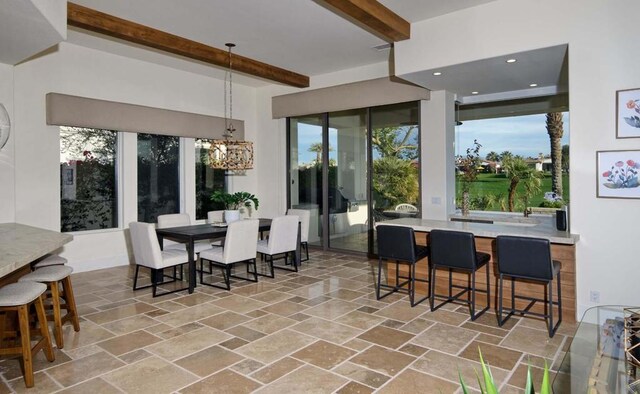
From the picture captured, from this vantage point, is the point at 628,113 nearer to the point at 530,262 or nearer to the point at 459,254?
the point at 530,262

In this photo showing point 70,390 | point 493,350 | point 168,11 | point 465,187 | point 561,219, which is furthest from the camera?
point 465,187

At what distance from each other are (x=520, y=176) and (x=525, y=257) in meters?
3.91

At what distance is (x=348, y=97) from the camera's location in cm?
686

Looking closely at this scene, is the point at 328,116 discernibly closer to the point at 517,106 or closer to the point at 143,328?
the point at 517,106

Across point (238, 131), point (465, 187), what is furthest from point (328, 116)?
point (465, 187)

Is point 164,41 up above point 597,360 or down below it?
above

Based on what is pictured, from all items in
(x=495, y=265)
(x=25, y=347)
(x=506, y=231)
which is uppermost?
(x=506, y=231)

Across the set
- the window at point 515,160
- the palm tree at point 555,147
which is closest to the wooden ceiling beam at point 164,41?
the window at point 515,160

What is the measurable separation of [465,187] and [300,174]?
305cm

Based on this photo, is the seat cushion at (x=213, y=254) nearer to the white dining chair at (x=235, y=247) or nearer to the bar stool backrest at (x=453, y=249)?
the white dining chair at (x=235, y=247)

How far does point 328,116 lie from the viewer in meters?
7.52

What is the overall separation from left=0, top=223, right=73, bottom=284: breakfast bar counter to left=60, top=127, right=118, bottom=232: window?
6.19 feet

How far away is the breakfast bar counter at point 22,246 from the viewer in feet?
7.90

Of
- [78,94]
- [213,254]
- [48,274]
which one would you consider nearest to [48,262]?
[48,274]
